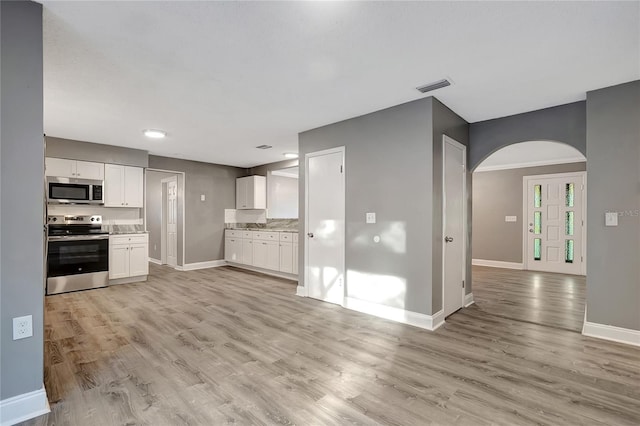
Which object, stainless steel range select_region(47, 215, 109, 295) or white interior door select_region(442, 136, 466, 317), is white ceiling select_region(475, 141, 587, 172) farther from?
stainless steel range select_region(47, 215, 109, 295)

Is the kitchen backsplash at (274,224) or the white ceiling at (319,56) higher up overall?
the white ceiling at (319,56)

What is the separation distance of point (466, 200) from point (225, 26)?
11.6 ft

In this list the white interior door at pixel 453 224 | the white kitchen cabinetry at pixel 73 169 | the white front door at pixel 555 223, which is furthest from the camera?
the white front door at pixel 555 223

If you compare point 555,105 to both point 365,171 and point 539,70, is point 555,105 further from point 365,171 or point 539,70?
point 365,171

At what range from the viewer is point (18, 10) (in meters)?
1.73

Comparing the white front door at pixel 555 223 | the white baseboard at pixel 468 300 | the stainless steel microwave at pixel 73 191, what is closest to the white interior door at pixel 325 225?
the white baseboard at pixel 468 300

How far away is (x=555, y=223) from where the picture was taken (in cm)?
656

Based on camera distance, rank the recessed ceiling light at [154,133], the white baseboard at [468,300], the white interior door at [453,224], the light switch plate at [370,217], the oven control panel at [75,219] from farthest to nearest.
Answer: the oven control panel at [75,219]
the recessed ceiling light at [154,133]
the white baseboard at [468,300]
the light switch plate at [370,217]
the white interior door at [453,224]

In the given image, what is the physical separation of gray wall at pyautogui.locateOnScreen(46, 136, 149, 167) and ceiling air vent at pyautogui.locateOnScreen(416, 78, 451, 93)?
518cm

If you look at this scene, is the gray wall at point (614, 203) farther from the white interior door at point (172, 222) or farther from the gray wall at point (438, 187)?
the white interior door at point (172, 222)

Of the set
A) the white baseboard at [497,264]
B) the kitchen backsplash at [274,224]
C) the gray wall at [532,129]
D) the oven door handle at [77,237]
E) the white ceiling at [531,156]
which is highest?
the white ceiling at [531,156]

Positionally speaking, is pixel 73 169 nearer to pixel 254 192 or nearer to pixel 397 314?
pixel 254 192

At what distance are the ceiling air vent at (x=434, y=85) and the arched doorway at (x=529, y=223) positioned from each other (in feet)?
8.84

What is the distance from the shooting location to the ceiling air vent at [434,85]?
283 cm
